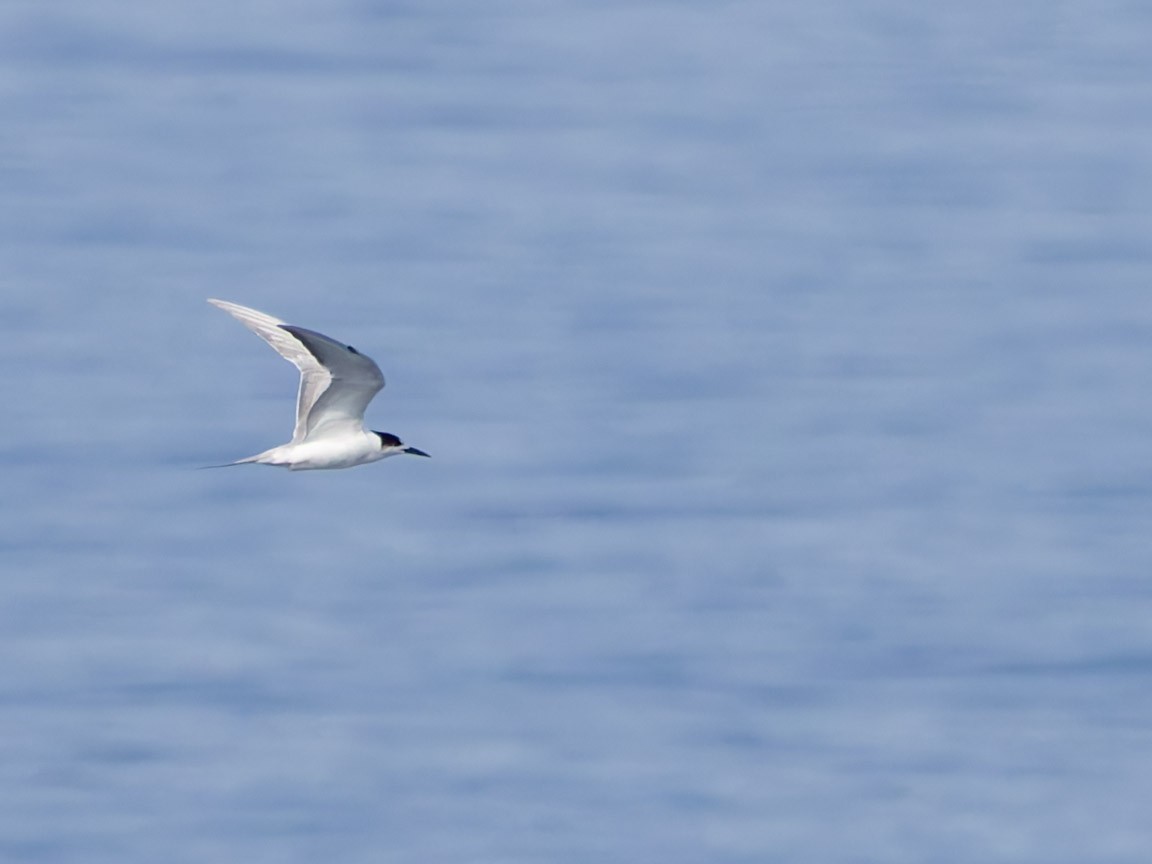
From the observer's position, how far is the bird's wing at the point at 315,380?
11.5 metres

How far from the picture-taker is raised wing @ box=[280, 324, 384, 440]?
1118 cm

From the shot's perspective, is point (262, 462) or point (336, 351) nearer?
point (336, 351)

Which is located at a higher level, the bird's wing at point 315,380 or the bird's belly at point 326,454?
the bird's wing at point 315,380

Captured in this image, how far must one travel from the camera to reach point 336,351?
1095cm

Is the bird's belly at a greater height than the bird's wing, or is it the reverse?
the bird's wing

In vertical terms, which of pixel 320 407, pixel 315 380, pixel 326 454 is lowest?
pixel 326 454

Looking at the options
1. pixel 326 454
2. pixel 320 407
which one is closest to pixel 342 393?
pixel 320 407

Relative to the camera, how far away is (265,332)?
1177cm

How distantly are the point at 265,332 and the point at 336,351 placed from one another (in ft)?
3.04

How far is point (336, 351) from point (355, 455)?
45.7 inches

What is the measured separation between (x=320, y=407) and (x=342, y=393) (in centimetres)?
16

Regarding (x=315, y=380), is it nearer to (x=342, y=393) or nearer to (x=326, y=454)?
(x=342, y=393)

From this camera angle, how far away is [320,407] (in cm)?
1182

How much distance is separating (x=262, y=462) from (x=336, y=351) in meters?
1.02
